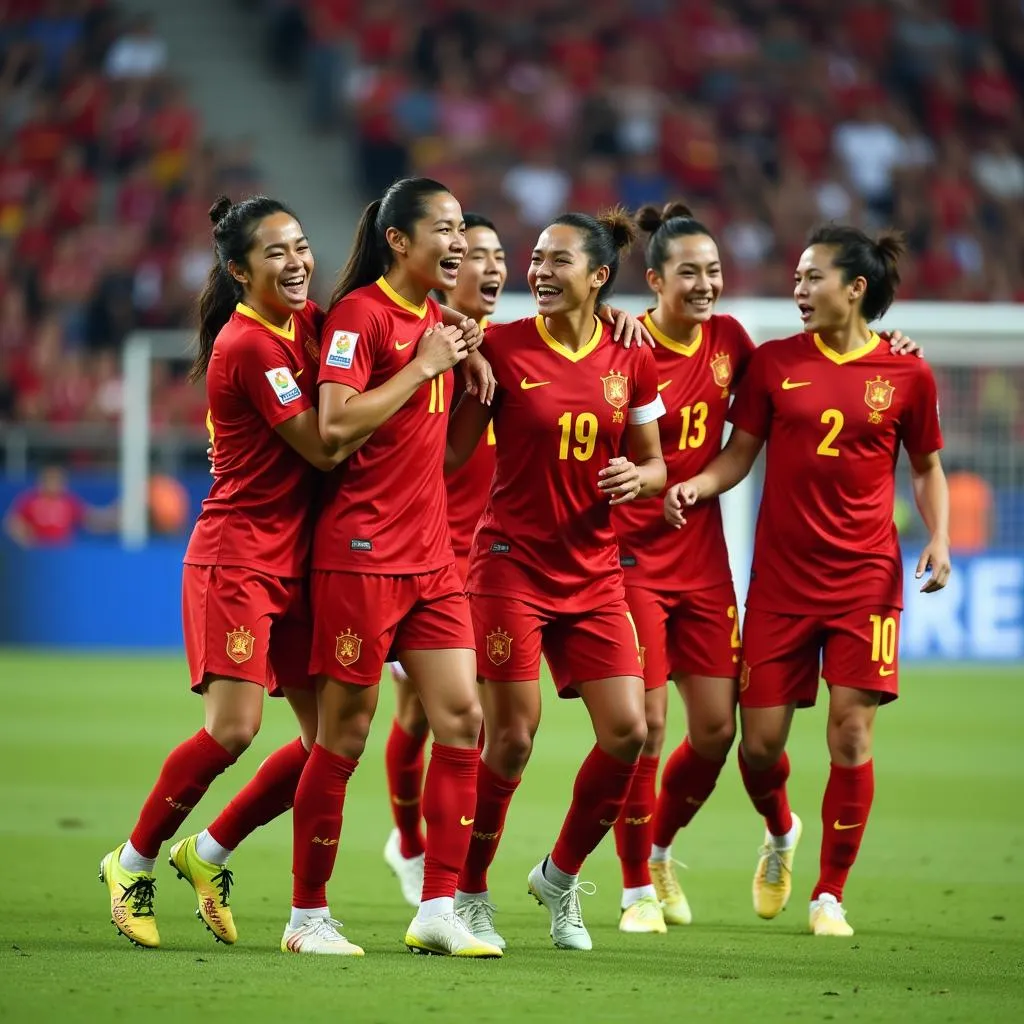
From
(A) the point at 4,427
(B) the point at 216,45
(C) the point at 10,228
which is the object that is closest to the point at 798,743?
(A) the point at 4,427

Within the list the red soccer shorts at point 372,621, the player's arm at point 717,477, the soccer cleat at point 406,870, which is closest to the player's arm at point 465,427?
the red soccer shorts at point 372,621

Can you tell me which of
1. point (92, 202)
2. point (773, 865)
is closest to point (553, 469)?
point (773, 865)

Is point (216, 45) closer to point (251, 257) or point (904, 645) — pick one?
point (904, 645)

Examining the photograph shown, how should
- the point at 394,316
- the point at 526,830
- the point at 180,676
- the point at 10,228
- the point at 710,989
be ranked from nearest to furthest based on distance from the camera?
the point at 710,989 < the point at 394,316 < the point at 526,830 < the point at 180,676 < the point at 10,228

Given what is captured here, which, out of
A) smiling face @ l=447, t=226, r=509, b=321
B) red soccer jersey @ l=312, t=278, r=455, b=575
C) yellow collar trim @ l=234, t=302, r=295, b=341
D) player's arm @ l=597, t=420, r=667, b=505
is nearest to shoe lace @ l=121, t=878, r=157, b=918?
Answer: red soccer jersey @ l=312, t=278, r=455, b=575

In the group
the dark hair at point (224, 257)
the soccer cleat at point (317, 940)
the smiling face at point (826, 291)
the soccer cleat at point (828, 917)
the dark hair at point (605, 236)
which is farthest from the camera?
the smiling face at point (826, 291)

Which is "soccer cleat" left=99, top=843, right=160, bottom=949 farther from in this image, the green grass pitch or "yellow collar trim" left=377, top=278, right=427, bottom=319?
"yellow collar trim" left=377, top=278, right=427, bottom=319

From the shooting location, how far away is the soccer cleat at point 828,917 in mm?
6250

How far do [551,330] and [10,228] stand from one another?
16.5 m

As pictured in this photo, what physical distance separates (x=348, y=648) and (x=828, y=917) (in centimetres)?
193

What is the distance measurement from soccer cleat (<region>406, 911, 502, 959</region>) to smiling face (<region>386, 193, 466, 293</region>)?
6.17 feet

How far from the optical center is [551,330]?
6.10 metres

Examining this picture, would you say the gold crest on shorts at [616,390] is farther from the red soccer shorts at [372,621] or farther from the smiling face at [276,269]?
the smiling face at [276,269]

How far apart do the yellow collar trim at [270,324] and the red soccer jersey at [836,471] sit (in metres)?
1.78
